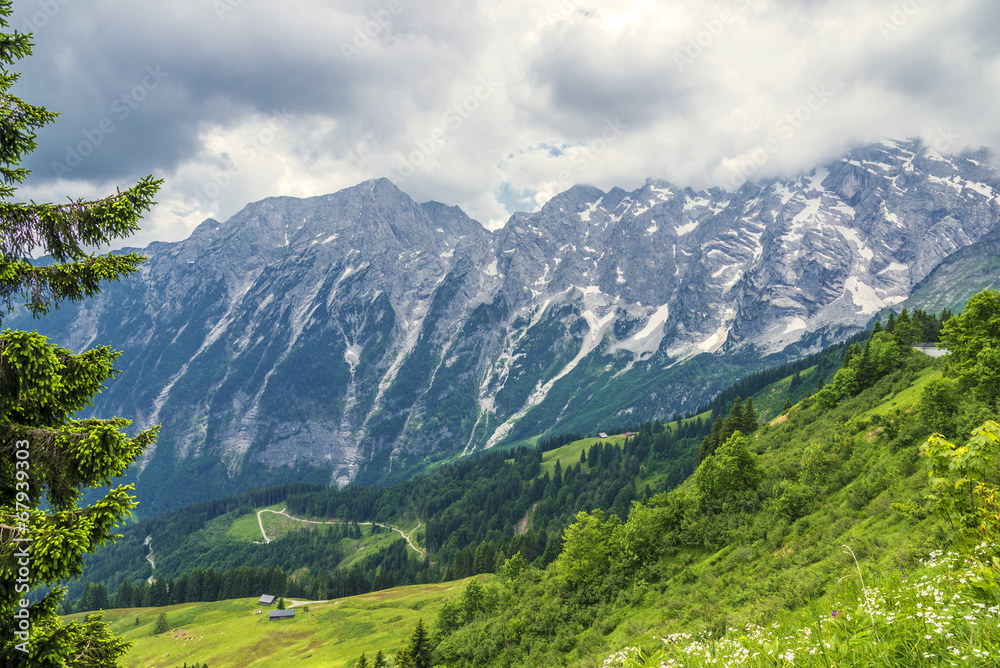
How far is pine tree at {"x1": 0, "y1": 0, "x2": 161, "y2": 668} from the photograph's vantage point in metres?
9.88

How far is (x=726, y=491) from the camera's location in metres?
46.2

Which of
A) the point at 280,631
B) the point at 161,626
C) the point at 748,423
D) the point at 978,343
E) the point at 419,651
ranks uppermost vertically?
the point at 978,343

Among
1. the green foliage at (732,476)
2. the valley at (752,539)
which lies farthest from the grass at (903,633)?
the green foliage at (732,476)

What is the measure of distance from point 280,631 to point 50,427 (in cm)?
11522

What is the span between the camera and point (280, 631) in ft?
330

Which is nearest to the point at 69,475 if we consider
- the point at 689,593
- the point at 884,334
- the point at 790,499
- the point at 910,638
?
the point at 910,638

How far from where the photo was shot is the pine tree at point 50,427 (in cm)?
988

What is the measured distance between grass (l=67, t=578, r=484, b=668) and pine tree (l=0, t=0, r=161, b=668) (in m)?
75.2

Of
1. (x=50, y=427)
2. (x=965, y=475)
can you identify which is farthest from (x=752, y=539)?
(x=50, y=427)

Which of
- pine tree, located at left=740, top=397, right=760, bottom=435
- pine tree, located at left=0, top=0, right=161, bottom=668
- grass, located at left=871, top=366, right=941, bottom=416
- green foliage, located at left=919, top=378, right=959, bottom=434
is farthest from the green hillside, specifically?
pine tree, located at left=0, top=0, right=161, bottom=668

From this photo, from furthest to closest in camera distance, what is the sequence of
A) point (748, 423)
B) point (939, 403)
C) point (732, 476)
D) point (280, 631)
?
1. point (280, 631)
2. point (748, 423)
3. point (732, 476)
4. point (939, 403)

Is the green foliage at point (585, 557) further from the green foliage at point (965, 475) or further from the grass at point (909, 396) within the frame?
the green foliage at point (965, 475)

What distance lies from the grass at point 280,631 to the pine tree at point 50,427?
75.2 m

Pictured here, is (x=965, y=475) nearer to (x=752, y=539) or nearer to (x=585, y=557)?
(x=752, y=539)
